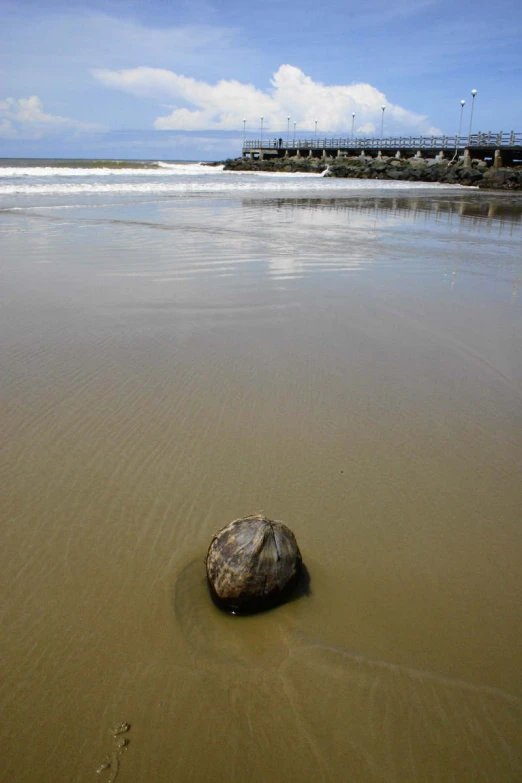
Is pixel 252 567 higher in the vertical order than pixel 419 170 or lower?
lower

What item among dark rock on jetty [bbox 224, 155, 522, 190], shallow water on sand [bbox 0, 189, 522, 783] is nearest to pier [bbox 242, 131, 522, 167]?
dark rock on jetty [bbox 224, 155, 522, 190]

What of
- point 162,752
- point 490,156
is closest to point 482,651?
point 162,752

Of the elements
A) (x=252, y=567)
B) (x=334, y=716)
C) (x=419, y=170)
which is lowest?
(x=334, y=716)

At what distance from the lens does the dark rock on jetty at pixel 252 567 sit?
2301mm

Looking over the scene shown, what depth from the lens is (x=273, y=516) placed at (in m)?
2.89

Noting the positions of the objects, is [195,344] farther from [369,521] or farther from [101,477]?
[369,521]

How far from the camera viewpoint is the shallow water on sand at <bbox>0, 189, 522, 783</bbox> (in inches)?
73.4

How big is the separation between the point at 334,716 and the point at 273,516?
1107mm

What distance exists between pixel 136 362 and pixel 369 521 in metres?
2.76

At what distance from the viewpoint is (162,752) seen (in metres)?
1.80

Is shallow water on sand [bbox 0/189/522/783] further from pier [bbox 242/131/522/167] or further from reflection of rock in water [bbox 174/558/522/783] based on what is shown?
pier [bbox 242/131/522/167]

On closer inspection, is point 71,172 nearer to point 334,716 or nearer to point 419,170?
point 419,170

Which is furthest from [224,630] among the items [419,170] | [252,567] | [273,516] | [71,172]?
[419,170]

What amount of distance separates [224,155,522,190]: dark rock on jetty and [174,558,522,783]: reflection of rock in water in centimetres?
4199
